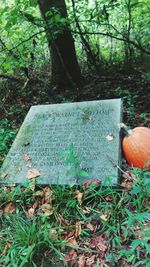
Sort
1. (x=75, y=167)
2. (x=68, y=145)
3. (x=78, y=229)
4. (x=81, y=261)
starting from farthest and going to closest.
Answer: (x=68, y=145)
(x=75, y=167)
(x=78, y=229)
(x=81, y=261)

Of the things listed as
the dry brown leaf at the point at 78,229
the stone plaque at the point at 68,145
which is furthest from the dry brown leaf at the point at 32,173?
the dry brown leaf at the point at 78,229

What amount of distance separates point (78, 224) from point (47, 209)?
0.34m

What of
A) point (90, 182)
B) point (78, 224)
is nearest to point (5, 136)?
point (90, 182)

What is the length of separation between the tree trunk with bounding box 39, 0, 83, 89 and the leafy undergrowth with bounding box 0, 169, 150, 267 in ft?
8.41

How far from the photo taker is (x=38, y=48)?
6531 millimetres

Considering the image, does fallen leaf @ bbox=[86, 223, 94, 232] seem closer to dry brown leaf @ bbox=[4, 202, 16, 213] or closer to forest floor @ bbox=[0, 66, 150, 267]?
forest floor @ bbox=[0, 66, 150, 267]

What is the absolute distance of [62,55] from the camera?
491 centimetres

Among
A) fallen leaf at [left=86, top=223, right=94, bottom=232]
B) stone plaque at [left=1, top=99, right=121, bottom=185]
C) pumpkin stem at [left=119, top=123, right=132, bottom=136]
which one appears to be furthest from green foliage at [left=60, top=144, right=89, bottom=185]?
pumpkin stem at [left=119, top=123, right=132, bottom=136]

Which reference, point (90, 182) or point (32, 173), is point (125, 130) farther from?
point (32, 173)

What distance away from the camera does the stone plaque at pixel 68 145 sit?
9.41 feet

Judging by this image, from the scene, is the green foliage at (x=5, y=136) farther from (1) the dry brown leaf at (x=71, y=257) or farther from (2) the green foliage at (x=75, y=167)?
(1) the dry brown leaf at (x=71, y=257)

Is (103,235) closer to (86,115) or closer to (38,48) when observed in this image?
(86,115)

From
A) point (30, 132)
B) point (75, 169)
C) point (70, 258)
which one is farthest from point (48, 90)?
point (70, 258)

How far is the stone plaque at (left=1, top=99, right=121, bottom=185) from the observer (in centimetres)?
287
